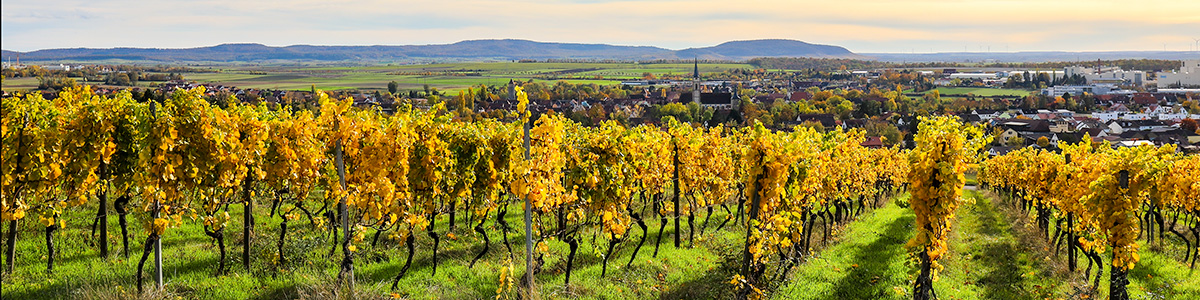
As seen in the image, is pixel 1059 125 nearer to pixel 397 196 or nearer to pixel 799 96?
pixel 799 96

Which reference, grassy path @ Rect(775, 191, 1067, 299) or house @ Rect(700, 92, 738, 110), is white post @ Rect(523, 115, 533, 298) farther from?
house @ Rect(700, 92, 738, 110)

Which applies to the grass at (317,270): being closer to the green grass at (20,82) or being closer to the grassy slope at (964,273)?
the grassy slope at (964,273)

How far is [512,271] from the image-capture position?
29.7 ft

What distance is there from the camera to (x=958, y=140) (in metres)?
9.05

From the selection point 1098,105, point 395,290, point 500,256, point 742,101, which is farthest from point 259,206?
point 1098,105

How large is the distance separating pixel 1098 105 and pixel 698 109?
75.4m

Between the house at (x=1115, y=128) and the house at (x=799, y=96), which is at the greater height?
the house at (x=799, y=96)

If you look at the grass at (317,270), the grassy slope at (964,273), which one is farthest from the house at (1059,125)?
the grass at (317,270)

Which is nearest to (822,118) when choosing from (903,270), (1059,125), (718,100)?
(1059,125)

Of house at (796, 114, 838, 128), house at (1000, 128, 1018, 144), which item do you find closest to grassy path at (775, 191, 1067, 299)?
house at (1000, 128, 1018, 144)

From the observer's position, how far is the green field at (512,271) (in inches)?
396

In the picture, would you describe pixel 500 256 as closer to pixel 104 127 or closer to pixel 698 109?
pixel 104 127

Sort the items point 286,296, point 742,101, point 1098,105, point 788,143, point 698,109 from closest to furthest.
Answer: point 286,296 → point 788,143 → point 698,109 → point 1098,105 → point 742,101

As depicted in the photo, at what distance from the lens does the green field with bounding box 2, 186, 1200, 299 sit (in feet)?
33.0
